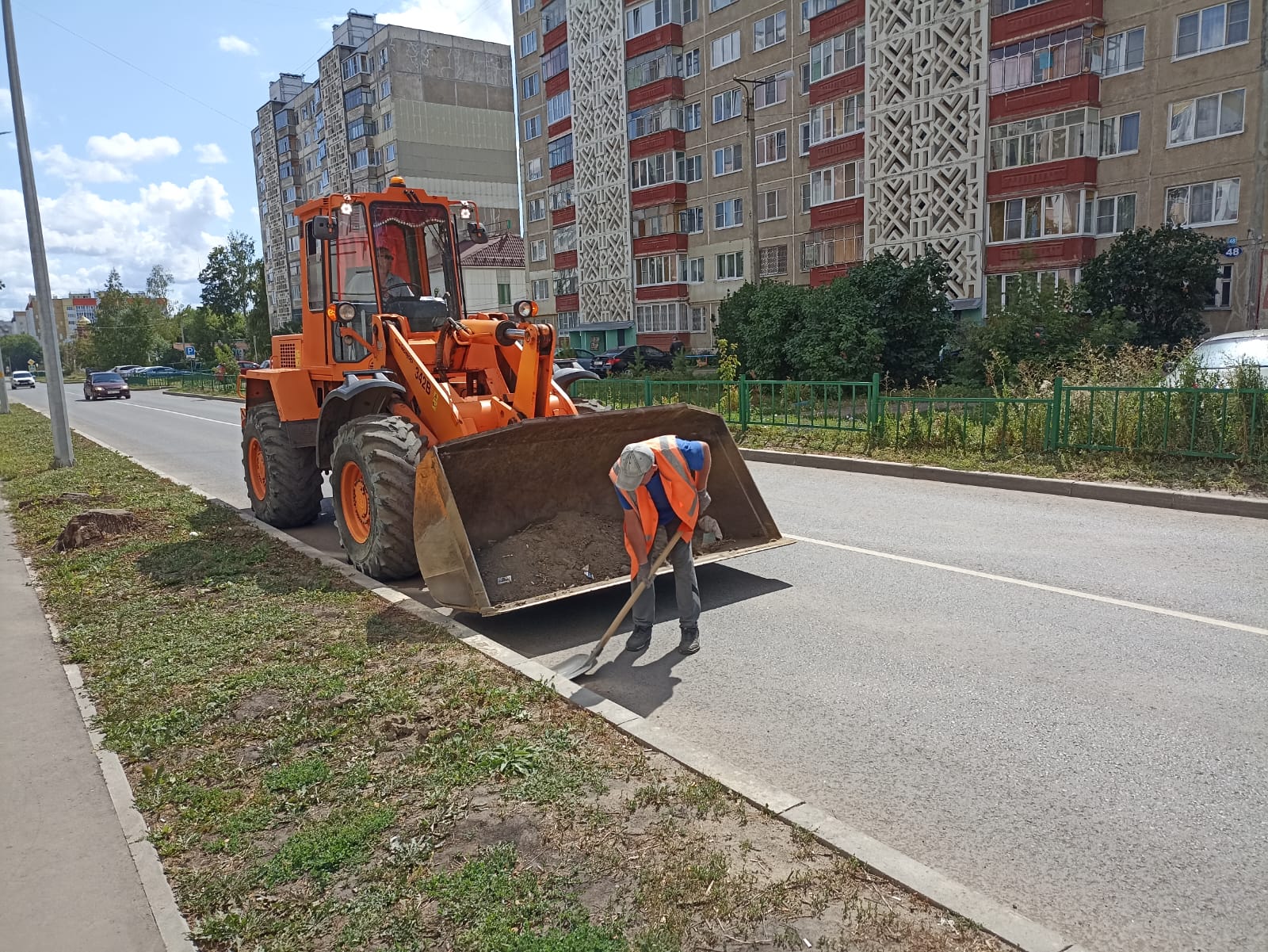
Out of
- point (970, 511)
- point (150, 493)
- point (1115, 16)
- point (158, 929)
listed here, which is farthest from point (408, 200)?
point (1115, 16)

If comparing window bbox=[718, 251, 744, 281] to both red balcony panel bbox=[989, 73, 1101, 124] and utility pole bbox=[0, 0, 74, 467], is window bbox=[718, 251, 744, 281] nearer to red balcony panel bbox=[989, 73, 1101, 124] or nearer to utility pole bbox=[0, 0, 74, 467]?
red balcony panel bbox=[989, 73, 1101, 124]

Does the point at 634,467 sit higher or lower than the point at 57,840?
higher

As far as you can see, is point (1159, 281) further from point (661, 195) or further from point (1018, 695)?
point (661, 195)

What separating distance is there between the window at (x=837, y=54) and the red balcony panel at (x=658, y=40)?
8.90 metres

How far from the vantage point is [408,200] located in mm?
9180

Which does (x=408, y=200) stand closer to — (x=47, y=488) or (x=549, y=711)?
(x=549, y=711)

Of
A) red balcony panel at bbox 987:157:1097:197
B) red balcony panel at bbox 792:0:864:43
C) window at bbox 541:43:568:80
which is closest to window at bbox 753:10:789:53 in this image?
red balcony panel at bbox 792:0:864:43

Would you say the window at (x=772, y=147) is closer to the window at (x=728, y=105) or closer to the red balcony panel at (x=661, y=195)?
the window at (x=728, y=105)

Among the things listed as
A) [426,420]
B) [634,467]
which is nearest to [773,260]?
[426,420]

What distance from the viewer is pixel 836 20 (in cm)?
3662

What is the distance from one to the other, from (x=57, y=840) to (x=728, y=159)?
43.0 m

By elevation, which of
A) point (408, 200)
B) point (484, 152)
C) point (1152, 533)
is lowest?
point (1152, 533)

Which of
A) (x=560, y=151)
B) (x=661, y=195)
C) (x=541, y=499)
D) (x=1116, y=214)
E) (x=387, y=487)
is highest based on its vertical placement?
(x=560, y=151)

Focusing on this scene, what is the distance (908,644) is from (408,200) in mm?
6374
